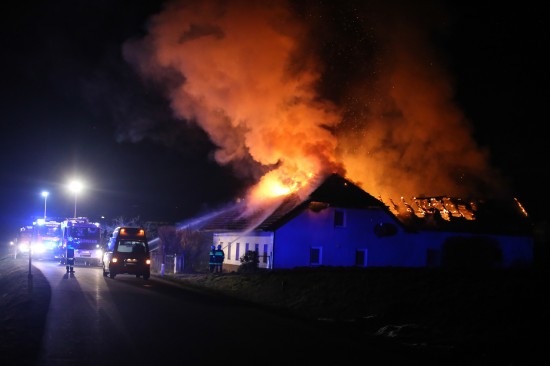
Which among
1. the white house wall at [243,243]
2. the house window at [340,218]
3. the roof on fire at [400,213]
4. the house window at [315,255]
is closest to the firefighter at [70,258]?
the roof on fire at [400,213]

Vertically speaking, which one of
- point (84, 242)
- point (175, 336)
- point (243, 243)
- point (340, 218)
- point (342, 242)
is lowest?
point (175, 336)

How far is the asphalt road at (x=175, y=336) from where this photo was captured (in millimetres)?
10328

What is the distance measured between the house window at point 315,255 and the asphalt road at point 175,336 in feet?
55.1

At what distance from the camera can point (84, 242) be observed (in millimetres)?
42156

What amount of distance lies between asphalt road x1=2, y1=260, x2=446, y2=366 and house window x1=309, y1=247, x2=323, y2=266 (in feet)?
55.1

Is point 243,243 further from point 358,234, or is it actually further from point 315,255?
point 358,234

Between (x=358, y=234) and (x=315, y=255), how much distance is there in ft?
11.0

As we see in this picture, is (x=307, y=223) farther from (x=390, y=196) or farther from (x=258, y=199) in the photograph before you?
(x=390, y=196)

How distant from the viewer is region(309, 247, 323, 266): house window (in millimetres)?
36206

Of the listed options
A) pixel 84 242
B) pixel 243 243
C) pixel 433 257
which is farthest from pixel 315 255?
pixel 84 242

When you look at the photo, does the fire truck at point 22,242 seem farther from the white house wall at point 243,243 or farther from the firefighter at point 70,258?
the firefighter at point 70,258

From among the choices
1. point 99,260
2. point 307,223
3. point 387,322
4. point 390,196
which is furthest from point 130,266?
point 390,196

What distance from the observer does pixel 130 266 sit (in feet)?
102

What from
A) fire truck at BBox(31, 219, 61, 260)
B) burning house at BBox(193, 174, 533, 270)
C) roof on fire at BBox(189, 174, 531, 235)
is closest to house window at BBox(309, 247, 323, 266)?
burning house at BBox(193, 174, 533, 270)
